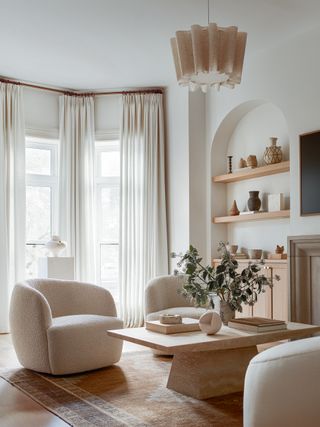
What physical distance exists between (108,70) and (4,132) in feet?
4.73

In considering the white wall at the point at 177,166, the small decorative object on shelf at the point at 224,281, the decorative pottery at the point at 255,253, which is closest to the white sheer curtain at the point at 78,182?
the white wall at the point at 177,166

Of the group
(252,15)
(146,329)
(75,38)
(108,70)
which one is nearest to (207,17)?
(252,15)

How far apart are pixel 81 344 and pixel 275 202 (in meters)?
2.81

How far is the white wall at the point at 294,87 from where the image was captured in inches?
215

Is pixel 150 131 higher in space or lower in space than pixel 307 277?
higher

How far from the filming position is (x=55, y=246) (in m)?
6.54

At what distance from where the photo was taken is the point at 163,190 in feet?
23.6

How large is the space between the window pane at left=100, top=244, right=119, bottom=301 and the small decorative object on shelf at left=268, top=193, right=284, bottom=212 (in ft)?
7.51

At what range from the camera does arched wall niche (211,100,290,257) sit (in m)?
6.21

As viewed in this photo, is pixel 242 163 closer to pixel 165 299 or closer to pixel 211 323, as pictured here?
pixel 165 299

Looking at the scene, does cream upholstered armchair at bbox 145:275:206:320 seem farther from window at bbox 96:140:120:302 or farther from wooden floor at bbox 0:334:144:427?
window at bbox 96:140:120:302

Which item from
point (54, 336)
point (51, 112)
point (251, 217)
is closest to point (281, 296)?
point (251, 217)

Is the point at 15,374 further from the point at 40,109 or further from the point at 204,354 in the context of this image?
the point at 40,109

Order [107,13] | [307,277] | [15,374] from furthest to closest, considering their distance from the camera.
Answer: [307,277]
[107,13]
[15,374]
